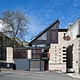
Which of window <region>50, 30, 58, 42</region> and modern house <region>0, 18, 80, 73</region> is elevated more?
window <region>50, 30, 58, 42</region>

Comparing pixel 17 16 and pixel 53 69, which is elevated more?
pixel 17 16

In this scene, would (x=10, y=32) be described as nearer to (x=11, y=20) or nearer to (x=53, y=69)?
(x=11, y=20)

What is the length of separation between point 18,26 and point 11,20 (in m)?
2.19

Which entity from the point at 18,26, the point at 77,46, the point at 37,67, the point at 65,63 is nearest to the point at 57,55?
the point at 65,63

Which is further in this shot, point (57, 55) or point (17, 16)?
point (17, 16)

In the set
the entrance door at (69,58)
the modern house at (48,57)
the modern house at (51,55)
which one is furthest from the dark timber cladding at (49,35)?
the entrance door at (69,58)

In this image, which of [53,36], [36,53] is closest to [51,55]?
[36,53]

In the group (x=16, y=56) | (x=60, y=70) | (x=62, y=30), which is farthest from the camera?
(x=62, y=30)

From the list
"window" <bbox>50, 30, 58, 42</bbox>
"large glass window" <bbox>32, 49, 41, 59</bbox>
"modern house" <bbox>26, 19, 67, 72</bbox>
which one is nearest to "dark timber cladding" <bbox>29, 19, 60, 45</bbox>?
"window" <bbox>50, 30, 58, 42</bbox>

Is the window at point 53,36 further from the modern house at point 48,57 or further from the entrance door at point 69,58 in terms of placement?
the entrance door at point 69,58

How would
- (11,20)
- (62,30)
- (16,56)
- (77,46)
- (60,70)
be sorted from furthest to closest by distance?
(11,20), (62,30), (16,56), (60,70), (77,46)

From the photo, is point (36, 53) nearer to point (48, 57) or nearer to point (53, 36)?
point (48, 57)

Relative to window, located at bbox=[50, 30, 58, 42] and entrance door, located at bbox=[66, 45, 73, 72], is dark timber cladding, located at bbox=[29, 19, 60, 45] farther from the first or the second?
entrance door, located at bbox=[66, 45, 73, 72]

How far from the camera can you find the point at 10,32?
1700 inches
